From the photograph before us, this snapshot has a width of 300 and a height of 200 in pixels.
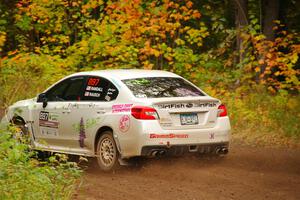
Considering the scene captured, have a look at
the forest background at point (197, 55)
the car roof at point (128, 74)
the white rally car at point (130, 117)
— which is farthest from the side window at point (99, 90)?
the forest background at point (197, 55)

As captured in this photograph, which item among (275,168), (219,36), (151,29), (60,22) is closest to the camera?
(275,168)

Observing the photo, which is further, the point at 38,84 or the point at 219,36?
the point at 219,36

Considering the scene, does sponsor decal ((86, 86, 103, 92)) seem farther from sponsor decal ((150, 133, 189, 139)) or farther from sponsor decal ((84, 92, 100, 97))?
sponsor decal ((150, 133, 189, 139))

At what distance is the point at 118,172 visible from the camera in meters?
11.5

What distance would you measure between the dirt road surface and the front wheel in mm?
130

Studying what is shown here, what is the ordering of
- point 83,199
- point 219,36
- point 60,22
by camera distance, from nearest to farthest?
point 83,199 → point 60,22 → point 219,36

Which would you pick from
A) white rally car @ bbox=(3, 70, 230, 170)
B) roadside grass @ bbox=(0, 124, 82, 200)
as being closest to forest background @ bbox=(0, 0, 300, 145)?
white rally car @ bbox=(3, 70, 230, 170)

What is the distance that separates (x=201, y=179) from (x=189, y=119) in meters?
1.00

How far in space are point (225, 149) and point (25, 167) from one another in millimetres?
4528

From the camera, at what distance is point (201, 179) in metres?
10.8

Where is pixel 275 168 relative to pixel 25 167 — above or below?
below

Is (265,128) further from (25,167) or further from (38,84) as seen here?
(25,167)

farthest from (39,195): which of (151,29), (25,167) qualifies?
(151,29)

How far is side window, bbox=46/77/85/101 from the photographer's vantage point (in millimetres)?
12586
